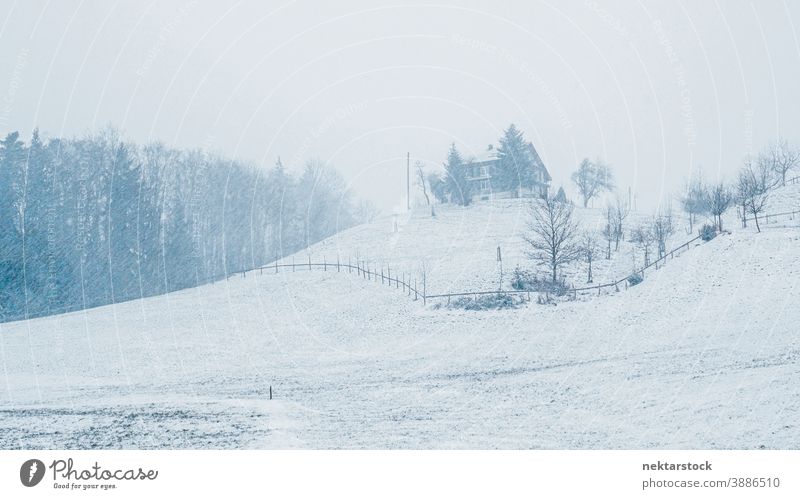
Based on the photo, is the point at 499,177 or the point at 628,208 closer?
the point at 628,208

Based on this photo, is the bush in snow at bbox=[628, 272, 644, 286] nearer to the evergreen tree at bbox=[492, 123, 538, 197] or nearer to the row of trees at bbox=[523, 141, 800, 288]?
the row of trees at bbox=[523, 141, 800, 288]

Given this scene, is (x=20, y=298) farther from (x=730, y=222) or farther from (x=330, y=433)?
(x=730, y=222)

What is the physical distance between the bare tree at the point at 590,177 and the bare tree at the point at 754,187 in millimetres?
12928

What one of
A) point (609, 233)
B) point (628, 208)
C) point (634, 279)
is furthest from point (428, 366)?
point (628, 208)

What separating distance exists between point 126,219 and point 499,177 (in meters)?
36.1

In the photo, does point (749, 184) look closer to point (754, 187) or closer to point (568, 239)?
point (754, 187)

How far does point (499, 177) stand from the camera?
59.0m

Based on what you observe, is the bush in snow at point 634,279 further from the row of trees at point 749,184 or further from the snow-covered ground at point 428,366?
the row of trees at point 749,184

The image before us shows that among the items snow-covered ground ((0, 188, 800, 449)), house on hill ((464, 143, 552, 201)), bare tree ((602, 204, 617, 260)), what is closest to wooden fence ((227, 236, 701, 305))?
snow-covered ground ((0, 188, 800, 449))
